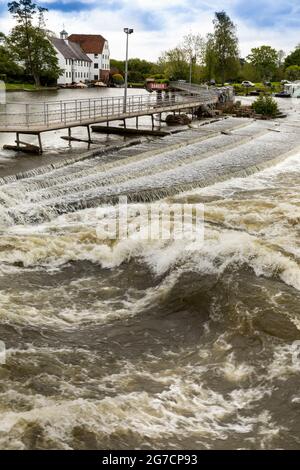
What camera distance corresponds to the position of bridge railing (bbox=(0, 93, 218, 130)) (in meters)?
24.3

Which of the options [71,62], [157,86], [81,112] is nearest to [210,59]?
[71,62]

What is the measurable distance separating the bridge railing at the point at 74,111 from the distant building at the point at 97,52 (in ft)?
227

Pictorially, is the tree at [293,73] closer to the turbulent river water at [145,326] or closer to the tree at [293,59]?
the tree at [293,59]

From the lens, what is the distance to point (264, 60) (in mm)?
114625

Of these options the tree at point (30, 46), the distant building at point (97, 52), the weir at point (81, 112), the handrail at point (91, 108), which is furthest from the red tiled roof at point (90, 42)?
the handrail at point (91, 108)

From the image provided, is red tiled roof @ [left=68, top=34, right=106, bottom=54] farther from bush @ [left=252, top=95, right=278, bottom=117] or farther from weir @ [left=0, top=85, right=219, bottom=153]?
bush @ [left=252, top=95, right=278, bottom=117]

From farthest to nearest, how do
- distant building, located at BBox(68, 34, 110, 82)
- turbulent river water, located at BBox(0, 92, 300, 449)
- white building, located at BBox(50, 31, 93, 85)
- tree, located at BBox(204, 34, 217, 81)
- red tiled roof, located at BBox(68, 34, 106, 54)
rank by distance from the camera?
red tiled roof, located at BBox(68, 34, 106, 54)
distant building, located at BBox(68, 34, 110, 82)
white building, located at BBox(50, 31, 93, 85)
tree, located at BBox(204, 34, 217, 81)
turbulent river water, located at BBox(0, 92, 300, 449)

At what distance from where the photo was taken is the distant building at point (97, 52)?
11200 centimetres

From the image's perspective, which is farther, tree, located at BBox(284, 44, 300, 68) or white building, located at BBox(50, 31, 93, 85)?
tree, located at BBox(284, 44, 300, 68)

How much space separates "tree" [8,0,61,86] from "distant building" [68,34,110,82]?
2636 cm

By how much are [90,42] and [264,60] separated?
39211 millimetres

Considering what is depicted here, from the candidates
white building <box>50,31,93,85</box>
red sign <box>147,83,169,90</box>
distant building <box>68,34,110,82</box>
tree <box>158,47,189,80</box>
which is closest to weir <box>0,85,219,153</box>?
red sign <box>147,83,169,90</box>

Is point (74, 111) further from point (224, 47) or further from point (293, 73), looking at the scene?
point (293, 73)

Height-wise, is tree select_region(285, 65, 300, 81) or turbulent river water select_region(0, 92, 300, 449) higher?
tree select_region(285, 65, 300, 81)
